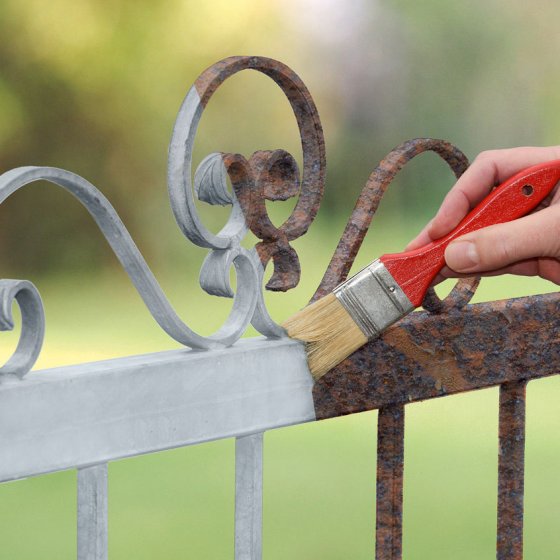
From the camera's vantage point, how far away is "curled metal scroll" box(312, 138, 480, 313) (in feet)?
2.95

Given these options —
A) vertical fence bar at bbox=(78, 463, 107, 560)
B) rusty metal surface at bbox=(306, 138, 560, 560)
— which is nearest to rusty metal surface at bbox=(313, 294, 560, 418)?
rusty metal surface at bbox=(306, 138, 560, 560)

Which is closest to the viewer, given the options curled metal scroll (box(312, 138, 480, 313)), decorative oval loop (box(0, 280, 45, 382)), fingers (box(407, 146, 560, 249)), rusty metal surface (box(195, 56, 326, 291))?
decorative oval loop (box(0, 280, 45, 382))

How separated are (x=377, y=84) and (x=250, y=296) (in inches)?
153

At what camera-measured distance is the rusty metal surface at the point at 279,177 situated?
2.61ft

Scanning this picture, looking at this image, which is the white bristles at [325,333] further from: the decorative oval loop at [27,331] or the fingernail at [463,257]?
the decorative oval loop at [27,331]

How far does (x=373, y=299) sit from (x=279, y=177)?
0.13 meters

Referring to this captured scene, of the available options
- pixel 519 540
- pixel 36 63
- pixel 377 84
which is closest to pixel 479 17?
pixel 377 84

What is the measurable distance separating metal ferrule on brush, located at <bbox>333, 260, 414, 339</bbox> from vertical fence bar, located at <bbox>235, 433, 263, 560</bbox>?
132 millimetres

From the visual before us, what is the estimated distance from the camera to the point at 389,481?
0.95m

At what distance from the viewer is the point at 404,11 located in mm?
4887

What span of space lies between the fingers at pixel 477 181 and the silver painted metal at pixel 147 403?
0.78 ft

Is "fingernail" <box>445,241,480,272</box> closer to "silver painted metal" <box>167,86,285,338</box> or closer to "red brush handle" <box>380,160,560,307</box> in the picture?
"red brush handle" <box>380,160,560,307</box>

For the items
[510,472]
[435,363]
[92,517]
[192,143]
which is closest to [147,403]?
[92,517]

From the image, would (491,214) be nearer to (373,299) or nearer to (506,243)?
(506,243)
